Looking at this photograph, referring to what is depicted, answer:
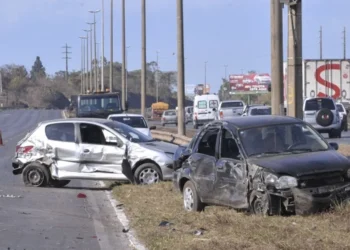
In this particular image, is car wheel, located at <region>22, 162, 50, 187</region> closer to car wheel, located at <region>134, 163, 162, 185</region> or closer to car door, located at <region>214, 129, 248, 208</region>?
car wheel, located at <region>134, 163, 162, 185</region>

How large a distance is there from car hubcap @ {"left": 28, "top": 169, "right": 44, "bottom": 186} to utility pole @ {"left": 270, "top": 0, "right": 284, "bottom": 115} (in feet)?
19.1

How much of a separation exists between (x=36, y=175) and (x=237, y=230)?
27.1 feet

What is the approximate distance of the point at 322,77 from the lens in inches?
1398

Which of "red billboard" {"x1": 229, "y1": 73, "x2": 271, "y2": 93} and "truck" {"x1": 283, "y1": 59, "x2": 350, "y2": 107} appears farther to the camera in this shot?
"red billboard" {"x1": 229, "y1": 73, "x2": 271, "y2": 93}

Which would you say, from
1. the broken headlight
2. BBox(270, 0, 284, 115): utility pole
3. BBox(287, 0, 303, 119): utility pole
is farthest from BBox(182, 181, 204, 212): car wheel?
BBox(270, 0, 284, 115): utility pole

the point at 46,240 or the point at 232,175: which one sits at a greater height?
the point at 232,175

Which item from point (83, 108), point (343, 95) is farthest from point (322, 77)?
point (83, 108)

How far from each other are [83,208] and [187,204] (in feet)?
7.25

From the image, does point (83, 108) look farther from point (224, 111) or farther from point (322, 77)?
point (322, 77)

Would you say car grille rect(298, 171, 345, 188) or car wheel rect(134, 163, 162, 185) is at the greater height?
car grille rect(298, 171, 345, 188)

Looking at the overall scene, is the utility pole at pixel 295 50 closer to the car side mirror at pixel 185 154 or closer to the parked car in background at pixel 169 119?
the car side mirror at pixel 185 154

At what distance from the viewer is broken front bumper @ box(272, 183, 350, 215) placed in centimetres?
1012

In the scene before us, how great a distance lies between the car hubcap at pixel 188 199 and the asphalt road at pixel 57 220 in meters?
1.20

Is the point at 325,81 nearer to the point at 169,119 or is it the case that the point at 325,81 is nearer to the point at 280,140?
the point at 280,140
